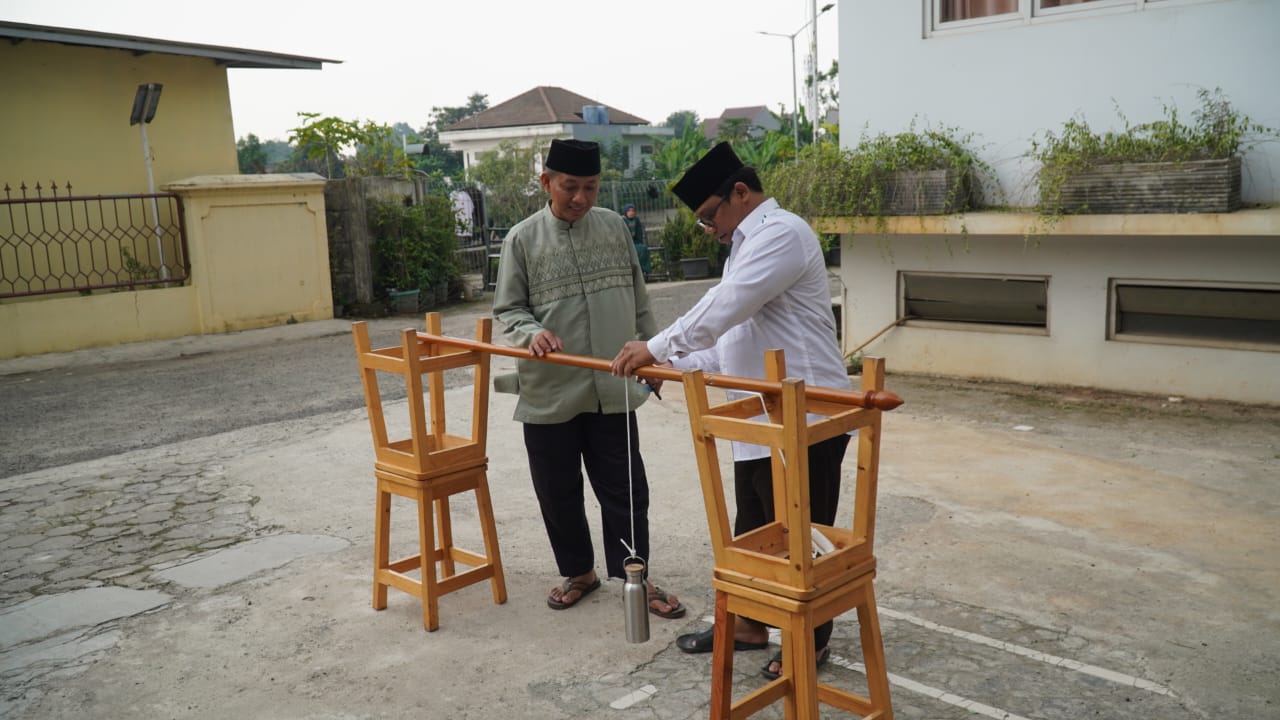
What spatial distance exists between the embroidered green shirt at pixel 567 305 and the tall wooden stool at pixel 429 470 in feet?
0.64

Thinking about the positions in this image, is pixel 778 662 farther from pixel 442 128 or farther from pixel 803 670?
pixel 442 128

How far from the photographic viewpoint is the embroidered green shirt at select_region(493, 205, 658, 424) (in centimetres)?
440

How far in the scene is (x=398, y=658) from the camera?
402cm

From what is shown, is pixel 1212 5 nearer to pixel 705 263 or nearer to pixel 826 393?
pixel 826 393

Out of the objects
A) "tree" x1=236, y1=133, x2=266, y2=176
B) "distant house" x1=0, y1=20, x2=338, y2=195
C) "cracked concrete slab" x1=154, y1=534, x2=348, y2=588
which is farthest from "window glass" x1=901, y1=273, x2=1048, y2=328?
"tree" x1=236, y1=133, x2=266, y2=176

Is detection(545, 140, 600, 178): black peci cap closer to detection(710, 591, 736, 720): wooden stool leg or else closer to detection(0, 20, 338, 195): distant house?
detection(710, 591, 736, 720): wooden stool leg

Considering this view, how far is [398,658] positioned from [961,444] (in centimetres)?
417

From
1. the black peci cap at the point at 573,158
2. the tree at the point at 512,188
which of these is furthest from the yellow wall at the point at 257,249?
the black peci cap at the point at 573,158

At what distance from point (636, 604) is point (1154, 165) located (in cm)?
572

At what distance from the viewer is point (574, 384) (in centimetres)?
439

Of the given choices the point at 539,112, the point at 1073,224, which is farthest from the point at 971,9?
the point at 539,112

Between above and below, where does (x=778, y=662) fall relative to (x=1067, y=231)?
below

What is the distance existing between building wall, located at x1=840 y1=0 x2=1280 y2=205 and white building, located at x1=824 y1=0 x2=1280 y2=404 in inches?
0.4

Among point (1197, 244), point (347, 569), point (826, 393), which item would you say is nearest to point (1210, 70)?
point (1197, 244)
